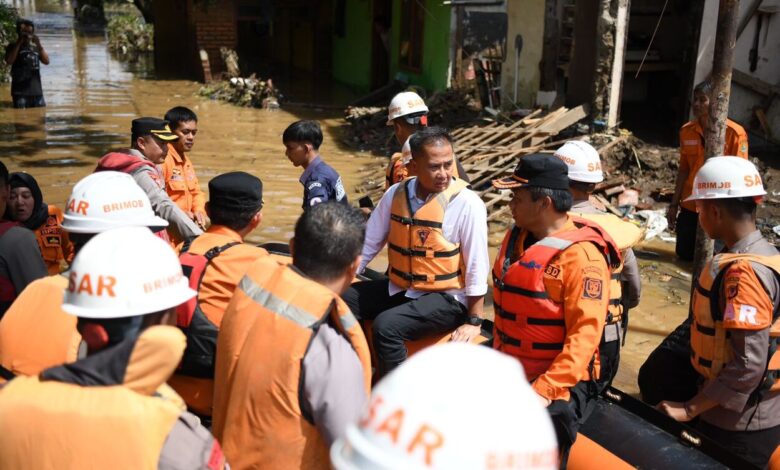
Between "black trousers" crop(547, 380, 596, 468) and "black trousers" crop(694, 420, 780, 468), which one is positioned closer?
"black trousers" crop(547, 380, 596, 468)

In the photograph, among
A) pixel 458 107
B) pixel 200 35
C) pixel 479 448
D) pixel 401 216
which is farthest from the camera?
pixel 200 35

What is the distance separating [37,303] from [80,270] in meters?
0.78

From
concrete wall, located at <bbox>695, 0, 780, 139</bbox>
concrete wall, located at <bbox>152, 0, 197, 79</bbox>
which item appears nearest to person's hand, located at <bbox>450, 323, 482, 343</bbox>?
concrete wall, located at <bbox>695, 0, 780, 139</bbox>

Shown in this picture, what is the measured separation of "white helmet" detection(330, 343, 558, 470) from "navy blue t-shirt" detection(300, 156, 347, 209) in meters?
3.80

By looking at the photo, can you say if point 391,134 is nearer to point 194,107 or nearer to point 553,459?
point 194,107

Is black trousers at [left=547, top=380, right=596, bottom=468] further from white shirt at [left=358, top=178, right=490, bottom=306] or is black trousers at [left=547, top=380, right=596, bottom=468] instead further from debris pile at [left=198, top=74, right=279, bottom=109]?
debris pile at [left=198, top=74, right=279, bottom=109]

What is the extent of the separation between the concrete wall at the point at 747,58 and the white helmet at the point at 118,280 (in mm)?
9259

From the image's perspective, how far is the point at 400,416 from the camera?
1.16 metres

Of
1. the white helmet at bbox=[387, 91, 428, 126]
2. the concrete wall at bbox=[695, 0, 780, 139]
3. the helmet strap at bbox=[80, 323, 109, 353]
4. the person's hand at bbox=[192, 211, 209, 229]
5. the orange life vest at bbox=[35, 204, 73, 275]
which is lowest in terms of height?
the person's hand at bbox=[192, 211, 209, 229]

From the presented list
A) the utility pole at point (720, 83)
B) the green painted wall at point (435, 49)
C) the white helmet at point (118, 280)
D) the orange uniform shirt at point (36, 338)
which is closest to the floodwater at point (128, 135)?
the green painted wall at point (435, 49)

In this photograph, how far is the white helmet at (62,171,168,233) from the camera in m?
3.13

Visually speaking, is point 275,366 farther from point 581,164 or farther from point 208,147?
point 208,147

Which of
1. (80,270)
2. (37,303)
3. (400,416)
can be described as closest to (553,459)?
(400,416)

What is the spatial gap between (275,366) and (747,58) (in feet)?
33.2
